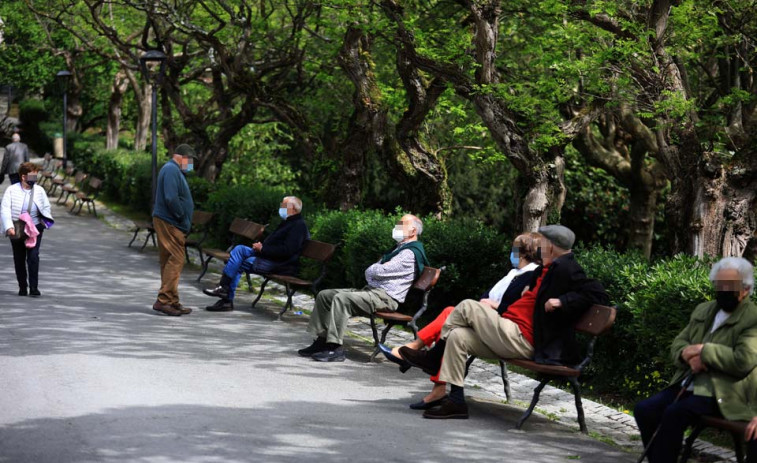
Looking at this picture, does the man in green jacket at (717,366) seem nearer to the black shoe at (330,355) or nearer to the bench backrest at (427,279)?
the bench backrest at (427,279)

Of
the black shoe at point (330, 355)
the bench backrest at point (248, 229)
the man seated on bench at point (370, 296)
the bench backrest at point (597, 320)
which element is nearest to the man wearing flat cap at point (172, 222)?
the bench backrest at point (248, 229)

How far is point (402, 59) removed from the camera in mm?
14922

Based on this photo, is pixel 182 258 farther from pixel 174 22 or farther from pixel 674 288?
pixel 174 22

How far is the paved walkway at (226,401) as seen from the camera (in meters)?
6.49

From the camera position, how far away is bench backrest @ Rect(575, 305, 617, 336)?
7.45 meters

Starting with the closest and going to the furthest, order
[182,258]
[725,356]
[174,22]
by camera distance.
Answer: [725,356] < [182,258] < [174,22]

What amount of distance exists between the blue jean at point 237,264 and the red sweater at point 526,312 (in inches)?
218

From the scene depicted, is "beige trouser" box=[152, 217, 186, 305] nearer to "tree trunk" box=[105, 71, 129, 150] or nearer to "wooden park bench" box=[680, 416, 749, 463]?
"wooden park bench" box=[680, 416, 749, 463]

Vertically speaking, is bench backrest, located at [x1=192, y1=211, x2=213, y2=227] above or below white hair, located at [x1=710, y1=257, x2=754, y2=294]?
below

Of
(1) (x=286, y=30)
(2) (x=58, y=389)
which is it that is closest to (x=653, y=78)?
(2) (x=58, y=389)

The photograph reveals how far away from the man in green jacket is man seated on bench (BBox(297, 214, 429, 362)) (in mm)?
3985

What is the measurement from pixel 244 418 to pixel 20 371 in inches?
98.8

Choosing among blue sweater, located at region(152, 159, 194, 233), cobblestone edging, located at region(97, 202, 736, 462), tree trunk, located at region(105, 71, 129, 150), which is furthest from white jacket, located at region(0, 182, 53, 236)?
tree trunk, located at region(105, 71, 129, 150)

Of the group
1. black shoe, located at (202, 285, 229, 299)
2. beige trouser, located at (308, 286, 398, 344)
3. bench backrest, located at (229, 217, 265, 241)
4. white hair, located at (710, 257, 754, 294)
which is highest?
white hair, located at (710, 257, 754, 294)
